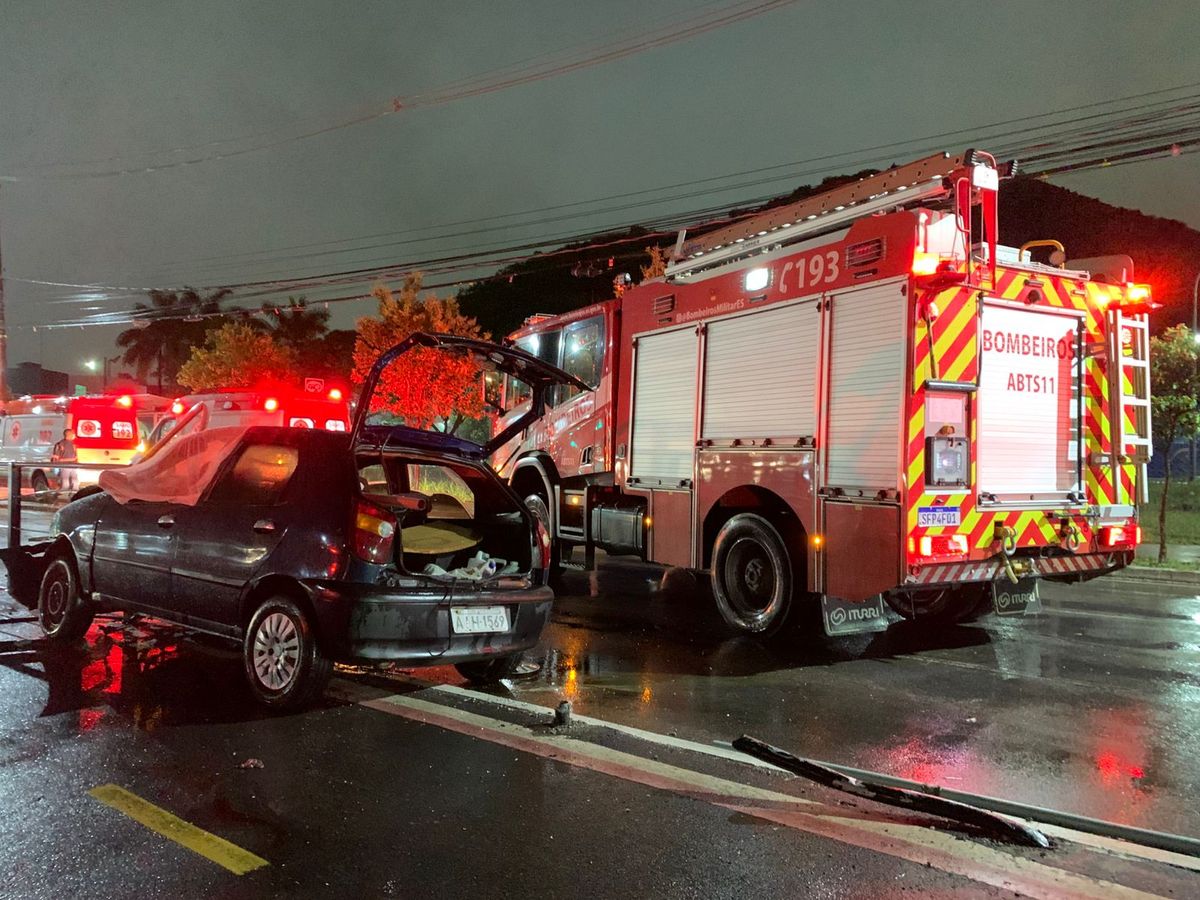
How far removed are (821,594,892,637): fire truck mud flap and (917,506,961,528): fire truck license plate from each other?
750 millimetres

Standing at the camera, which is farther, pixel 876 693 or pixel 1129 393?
pixel 1129 393

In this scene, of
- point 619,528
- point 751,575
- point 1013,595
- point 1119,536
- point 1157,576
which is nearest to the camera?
point 1013,595

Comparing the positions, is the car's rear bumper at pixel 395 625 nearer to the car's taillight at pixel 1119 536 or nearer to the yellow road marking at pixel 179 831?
the yellow road marking at pixel 179 831

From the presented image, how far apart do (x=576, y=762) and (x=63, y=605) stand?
4.42m

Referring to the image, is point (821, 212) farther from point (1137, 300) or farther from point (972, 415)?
point (1137, 300)

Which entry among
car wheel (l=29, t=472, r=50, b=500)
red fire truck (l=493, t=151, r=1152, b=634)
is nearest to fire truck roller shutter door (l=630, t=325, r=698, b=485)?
red fire truck (l=493, t=151, r=1152, b=634)

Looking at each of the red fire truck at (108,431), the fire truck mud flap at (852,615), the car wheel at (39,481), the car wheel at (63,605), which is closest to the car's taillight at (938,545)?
the fire truck mud flap at (852,615)

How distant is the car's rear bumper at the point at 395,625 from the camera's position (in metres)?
4.72

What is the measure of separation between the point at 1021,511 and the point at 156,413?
18349 mm

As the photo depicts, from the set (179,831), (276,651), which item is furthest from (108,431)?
(179,831)

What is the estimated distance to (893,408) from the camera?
6.07 metres

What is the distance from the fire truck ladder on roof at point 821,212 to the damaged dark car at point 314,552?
2160mm

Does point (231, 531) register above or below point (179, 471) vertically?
below

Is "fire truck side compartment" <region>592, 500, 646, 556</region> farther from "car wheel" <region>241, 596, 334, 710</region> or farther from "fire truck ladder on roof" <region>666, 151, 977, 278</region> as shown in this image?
"car wheel" <region>241, 596, 334, 710</region>
